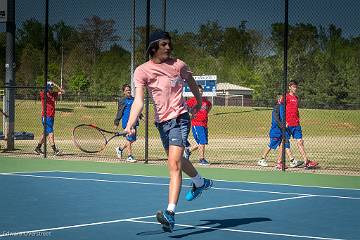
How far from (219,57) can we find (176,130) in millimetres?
38448

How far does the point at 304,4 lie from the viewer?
17.4 m

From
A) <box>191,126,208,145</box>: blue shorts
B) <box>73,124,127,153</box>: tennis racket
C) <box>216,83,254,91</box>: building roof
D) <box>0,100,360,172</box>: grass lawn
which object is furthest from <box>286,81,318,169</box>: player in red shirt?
<box>216,83,254,91</box>: building roof

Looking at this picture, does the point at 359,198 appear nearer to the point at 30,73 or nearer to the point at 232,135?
the point at 232,135

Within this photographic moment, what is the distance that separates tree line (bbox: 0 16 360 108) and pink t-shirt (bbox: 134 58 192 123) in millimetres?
13984

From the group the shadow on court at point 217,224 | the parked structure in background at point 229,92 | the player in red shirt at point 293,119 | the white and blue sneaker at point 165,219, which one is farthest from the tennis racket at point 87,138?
the parked structure in background at point 229,92

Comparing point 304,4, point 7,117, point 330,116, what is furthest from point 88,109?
point 304,4

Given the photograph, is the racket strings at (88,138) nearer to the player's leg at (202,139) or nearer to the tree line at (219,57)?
the player's leg at (202,139)

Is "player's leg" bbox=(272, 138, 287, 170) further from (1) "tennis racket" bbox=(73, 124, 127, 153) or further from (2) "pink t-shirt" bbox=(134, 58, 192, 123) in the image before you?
(2) "pink t-shirt" bbox=(134, 58, 192, 123)

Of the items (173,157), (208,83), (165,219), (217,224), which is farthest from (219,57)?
(165,219)

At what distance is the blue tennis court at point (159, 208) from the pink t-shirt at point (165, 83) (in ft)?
4.01

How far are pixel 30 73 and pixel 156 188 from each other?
41.9 m

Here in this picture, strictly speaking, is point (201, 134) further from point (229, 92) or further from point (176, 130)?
point (229, 92)

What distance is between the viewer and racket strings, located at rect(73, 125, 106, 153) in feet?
53.9

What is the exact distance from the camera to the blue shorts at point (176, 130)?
8.36m
